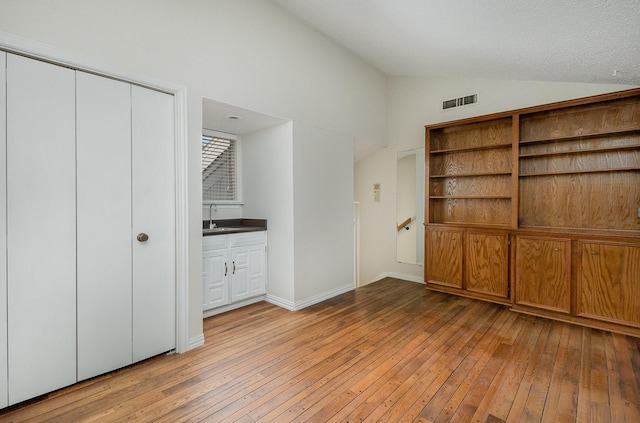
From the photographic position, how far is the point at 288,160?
3424mm

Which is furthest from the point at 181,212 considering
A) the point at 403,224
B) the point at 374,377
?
the point at 403,224

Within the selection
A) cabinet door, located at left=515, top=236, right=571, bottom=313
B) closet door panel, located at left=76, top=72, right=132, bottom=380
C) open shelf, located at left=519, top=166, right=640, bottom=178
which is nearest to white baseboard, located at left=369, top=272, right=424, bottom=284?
cabinet door, located at left=515, top=236, right=571, bottom=313

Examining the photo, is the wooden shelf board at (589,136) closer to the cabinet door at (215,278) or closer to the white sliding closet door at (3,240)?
the cabinet door at (215,278)

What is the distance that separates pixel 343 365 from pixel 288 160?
7.13 feet

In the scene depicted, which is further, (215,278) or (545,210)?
(545,210)

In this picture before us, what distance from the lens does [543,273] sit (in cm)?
320

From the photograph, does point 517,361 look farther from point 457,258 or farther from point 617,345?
point 457,258

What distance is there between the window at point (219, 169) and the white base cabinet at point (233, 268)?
2.37 feet

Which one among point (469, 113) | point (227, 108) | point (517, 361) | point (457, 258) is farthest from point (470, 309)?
point (227, 108)

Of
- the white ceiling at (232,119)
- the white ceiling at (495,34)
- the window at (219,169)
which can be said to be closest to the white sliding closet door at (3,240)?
the white ceiling at (232,119)

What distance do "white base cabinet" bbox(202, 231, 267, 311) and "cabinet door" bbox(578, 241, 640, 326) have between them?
11.2 feet

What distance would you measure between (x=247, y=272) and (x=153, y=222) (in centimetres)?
139

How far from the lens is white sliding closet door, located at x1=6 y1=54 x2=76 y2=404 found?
180cm

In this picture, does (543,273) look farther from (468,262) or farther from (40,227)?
(40,227)
